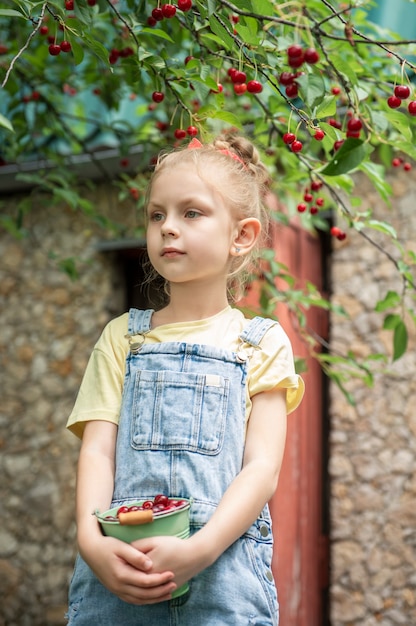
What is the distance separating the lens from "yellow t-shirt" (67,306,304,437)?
1249 millimetres

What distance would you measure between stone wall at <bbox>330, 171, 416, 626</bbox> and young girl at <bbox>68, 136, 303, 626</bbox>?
7.15 ft

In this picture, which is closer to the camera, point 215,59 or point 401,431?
point 215,59

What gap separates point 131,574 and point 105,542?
0.07 m

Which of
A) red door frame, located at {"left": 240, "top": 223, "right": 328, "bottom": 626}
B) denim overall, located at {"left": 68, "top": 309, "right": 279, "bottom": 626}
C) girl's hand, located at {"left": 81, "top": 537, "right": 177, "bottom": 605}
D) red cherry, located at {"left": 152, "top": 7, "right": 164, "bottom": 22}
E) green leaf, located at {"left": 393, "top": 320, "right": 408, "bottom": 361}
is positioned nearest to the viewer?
girl's hand, located at {"left": 81, "top": 537, "right": 177, "bottom": 605}

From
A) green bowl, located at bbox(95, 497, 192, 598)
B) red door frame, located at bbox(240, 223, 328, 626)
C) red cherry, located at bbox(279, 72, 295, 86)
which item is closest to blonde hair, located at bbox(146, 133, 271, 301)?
red cherry, located at bbox(279, 72, 295, 86)

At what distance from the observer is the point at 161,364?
4.11ft

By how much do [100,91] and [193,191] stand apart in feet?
5.08

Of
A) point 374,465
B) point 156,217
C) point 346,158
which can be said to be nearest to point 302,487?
point 374,465

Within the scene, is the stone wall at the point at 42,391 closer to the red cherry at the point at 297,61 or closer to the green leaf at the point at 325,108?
the green leaf at the point at 325,108

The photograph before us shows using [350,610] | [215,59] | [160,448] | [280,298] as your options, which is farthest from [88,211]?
[350,610]

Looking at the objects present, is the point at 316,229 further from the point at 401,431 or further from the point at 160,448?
the point at 160,448

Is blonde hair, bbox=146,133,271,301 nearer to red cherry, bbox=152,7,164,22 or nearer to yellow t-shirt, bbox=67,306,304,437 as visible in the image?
yellow t-shirt, bbox=67,306,304,437

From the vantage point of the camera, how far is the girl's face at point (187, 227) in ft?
4.11

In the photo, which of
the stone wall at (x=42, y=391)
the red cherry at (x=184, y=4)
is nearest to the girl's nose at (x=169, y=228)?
the red cherry at (x=184, y=4)
